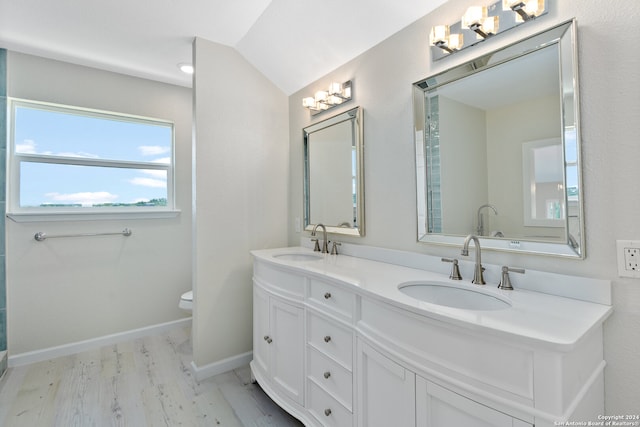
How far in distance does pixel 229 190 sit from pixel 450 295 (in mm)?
1709

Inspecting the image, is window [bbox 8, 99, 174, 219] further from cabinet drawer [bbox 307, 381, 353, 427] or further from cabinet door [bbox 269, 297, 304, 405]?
cabinet drawer [bbox 307, 381, 353, 427]

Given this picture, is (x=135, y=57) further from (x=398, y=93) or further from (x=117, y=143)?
(x=398, y=93)

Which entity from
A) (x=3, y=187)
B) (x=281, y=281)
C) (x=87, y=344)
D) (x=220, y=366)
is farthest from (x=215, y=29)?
(x=87, y=344)

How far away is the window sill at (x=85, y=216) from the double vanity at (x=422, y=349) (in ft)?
5.55

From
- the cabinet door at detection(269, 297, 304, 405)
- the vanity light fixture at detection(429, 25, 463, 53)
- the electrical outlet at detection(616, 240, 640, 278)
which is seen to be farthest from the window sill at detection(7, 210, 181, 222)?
the electrical outlet at detection(616, 240, 640, 278)

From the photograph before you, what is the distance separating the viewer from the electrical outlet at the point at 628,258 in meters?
0.93

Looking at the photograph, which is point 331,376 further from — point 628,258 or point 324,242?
point 628,258

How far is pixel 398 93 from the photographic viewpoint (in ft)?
5.48

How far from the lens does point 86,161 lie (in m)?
2.62

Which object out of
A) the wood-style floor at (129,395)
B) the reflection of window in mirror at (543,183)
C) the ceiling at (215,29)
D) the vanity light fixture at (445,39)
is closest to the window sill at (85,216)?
the wood-style floor at (129,395)

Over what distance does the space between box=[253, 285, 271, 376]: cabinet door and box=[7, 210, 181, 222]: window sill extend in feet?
4.97

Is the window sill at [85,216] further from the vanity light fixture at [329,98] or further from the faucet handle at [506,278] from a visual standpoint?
the faucet handle at [506,278]

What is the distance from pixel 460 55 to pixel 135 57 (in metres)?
2.52

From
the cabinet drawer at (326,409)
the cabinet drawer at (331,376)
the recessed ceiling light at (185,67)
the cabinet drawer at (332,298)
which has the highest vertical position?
the recessed ceiling light at (185,67)
